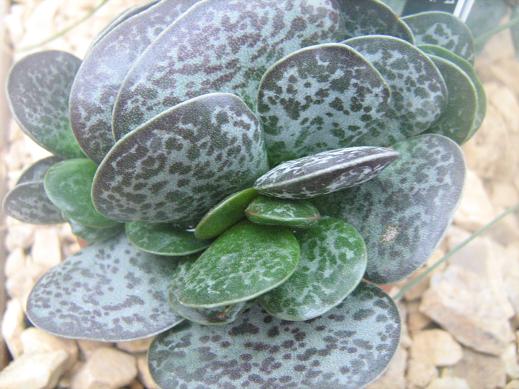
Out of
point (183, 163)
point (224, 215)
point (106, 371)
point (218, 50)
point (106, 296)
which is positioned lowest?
point (106, 371)

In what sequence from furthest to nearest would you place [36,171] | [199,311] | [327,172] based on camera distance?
[36,171], [199,311], [327,172]

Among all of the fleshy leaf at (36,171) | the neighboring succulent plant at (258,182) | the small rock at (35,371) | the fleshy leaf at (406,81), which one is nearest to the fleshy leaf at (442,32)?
the neighboring succulent plant at (258,182)

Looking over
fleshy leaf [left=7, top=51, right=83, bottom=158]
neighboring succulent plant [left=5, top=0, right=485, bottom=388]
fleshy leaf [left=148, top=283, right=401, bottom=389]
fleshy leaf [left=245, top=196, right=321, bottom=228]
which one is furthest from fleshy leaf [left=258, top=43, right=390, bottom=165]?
fleshy leaf [left=7, top=51, right=83, bottom=158]

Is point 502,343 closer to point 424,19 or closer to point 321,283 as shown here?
point 321,283

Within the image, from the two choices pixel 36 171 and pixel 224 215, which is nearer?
pixel 224 215

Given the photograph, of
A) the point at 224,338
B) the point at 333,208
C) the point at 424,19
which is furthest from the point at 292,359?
the point at 424,19

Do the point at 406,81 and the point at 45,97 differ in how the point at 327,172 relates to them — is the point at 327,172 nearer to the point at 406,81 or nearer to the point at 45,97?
the point at 406,81

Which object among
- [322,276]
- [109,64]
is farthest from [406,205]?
[109,64]

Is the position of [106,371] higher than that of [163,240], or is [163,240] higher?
[163,240]

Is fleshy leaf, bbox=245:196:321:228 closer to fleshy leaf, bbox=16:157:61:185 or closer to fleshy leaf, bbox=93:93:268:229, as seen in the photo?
fleshy leaf, bbox=93:93:268:229
